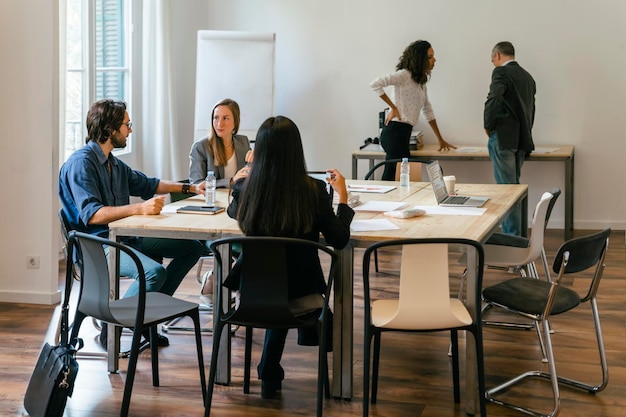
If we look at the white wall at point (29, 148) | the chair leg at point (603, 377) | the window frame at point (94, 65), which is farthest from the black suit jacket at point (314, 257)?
the window frame at point (94, 65)

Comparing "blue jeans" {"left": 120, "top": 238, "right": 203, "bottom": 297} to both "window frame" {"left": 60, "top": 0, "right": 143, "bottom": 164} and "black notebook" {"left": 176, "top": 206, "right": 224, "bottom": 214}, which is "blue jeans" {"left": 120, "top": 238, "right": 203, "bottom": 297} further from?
"window frame" {"left": 60, "top": 0, "right": 143, "bottom": 164}

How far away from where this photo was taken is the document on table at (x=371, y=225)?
3647mm

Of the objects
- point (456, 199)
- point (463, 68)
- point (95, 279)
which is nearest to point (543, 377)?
point (456, 199)

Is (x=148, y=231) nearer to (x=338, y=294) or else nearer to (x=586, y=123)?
(x=338, y=294)

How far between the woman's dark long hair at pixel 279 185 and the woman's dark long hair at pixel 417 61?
389cm

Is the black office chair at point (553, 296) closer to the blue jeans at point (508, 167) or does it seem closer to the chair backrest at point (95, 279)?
the chair backrest at point (95, 279)

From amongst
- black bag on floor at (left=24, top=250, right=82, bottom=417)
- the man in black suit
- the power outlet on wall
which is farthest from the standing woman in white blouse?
black bag on floor at (left=24, top=250, right=82, bottom=417)

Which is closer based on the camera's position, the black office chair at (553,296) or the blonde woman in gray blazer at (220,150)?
the black office chair at (553,296)

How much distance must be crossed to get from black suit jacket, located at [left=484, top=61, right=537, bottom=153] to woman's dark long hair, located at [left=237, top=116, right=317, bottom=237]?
376cm

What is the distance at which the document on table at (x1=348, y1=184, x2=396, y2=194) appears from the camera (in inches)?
197

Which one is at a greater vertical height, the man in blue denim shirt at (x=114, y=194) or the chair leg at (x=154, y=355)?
the man in blue denim shirt at (x=114, y=194)

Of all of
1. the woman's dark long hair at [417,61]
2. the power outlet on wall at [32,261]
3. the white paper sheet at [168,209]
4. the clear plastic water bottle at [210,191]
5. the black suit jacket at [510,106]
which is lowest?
the power outlet on wall at [32,261]

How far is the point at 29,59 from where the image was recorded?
5.00 meters

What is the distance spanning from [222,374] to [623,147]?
510 cm
